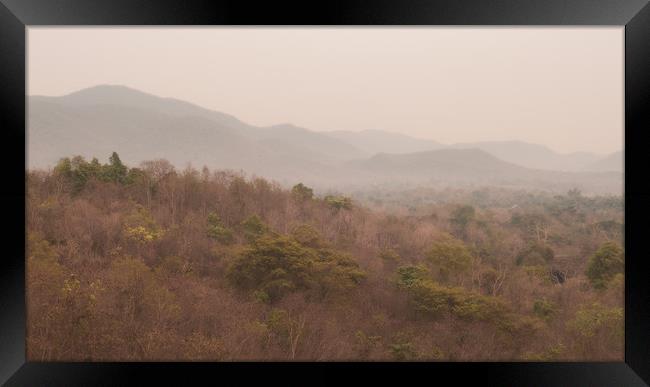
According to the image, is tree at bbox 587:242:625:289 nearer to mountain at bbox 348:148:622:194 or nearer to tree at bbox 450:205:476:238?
mountain at bbox 348:148:622:194

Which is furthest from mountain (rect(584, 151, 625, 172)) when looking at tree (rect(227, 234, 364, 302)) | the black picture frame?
the black picture frame

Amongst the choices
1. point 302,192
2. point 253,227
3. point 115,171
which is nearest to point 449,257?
point 302,192

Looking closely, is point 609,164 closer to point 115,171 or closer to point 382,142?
point 382,142

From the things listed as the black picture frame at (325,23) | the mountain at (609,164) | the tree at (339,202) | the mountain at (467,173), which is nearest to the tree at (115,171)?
the tree at (339,202)

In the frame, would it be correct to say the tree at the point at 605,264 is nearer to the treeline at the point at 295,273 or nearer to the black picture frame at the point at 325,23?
the treeline at the point at 295,273

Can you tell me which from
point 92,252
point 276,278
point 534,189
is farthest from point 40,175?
point 534,189

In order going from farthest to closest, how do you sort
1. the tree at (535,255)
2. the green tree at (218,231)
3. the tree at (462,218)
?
1. the tree at (462,218)
2. the tree at (535,255)
3. the green tree at (218,231)

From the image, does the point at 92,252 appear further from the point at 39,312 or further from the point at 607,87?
the point at 607,87
